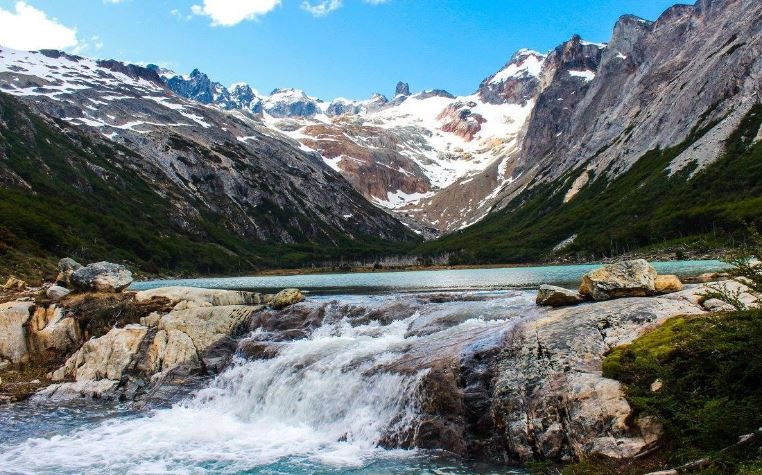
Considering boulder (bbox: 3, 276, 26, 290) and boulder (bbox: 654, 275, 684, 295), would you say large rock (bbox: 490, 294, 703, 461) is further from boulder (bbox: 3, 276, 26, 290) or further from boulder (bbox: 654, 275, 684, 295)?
boulder (bbox: 3, 276, 26, 290)

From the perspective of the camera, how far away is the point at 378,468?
20500 millimetres

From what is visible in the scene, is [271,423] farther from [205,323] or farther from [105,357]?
[105,357]

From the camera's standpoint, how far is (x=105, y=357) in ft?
131

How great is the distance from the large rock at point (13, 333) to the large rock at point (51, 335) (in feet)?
1.54

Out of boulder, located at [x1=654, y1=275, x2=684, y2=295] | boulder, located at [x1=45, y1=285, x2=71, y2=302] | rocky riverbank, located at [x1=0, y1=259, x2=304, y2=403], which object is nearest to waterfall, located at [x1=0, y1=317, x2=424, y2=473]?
rocky riverbank, located at [x1=0, y1=259, x2=304, y2=403]

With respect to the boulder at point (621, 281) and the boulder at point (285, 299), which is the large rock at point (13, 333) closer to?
the boulder at point (285, 299)

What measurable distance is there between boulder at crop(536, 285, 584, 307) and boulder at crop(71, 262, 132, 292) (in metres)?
38.7

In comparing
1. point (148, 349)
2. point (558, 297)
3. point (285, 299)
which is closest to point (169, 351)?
point (148, 349)

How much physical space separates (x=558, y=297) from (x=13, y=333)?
42221 mm

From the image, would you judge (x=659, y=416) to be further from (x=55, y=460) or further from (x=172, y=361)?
(x=172, y=361)

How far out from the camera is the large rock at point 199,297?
4634 centimetres

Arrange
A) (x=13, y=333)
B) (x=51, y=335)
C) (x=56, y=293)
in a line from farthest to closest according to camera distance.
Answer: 1. (x=56, y=293)
2. (x=51, y=335)
3. (x=13, y=333)

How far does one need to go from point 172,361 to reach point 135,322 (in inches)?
277

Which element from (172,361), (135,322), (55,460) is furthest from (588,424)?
(135,322)
